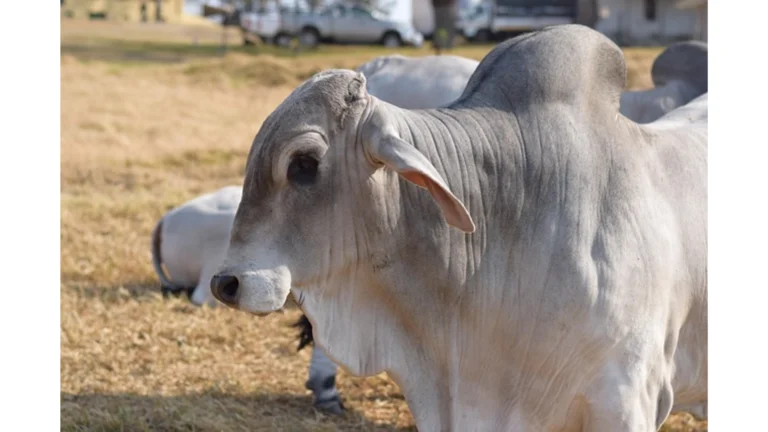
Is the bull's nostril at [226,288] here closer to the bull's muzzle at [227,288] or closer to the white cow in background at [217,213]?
the bull's muzzle at [227,288]

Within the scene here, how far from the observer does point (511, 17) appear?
3225 cm

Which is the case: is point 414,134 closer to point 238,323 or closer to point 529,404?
point 529,404

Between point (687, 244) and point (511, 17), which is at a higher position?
point (511, 17)

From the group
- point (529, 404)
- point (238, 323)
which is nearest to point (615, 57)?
point (529, 404)

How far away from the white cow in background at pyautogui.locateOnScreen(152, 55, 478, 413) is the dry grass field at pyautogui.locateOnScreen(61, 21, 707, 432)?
0.69 ft

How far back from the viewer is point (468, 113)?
3.11 meters

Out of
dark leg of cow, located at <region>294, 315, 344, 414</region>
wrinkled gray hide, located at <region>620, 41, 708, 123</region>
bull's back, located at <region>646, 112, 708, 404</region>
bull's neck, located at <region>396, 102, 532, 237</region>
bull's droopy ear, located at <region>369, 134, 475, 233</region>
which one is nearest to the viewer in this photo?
bull's droopy ear, located at <region>369, 134, 475, 233</region>

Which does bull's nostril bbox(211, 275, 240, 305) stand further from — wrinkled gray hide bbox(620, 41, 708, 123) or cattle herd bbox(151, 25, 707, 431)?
wrinkled gray hide bbox(620, 41, 708, 123)

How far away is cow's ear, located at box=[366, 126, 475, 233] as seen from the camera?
271 cm

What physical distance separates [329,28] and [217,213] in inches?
959

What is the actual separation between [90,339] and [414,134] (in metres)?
3.67

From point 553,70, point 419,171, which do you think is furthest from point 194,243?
point 419,171

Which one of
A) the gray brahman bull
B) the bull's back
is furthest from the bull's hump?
the bull's back

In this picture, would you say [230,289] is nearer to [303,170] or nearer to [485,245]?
[303,170]
